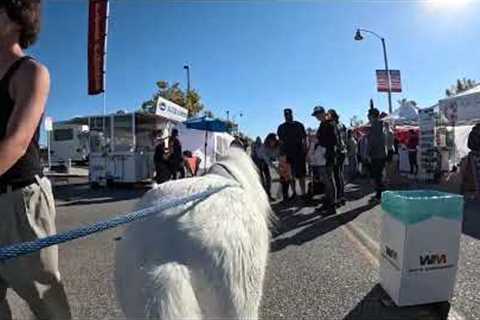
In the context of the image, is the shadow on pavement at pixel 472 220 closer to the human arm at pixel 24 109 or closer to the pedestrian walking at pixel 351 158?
the human arm at pixel 24 109

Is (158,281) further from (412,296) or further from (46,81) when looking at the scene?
(412,296)

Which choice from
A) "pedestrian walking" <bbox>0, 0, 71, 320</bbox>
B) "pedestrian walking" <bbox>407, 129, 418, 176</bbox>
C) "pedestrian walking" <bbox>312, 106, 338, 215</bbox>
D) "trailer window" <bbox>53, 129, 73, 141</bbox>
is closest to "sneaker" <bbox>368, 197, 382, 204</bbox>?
"pedestrian walking" <bbox>312, 106, 338, 215</bbox>

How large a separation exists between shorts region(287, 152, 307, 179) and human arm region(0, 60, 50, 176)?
28.5 ft

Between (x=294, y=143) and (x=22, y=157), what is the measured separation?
851 cm

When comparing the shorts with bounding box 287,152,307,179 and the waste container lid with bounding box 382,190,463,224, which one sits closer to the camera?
the waste container lid with bounding box 382,190,463,224

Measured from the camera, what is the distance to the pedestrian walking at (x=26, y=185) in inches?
82.6

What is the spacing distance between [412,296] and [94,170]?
1493cm

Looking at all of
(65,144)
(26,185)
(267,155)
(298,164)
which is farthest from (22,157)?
(65,144)

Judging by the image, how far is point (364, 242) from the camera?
659 cm

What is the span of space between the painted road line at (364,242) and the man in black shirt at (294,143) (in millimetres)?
2834

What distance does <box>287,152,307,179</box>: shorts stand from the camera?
10.6 meters

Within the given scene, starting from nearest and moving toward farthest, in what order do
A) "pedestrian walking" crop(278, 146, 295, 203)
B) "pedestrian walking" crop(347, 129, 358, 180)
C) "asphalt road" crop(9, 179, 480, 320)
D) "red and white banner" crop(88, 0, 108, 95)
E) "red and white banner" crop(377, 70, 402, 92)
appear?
"asphalt road" crop(9, 179, 480, 320) → "pedestrian walking" crop(278, 146, 295, 203) → "red and white banner" crop(88, 0, 108, 95) → "pedestrian walking" crop(347, 129, 358, 180) → "red and white banner" crop(377, 70, 402, 92)

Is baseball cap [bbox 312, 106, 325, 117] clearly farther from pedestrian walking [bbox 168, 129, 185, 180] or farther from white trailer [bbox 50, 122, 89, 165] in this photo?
white trailer [bbox 50, 122, 89, 165]

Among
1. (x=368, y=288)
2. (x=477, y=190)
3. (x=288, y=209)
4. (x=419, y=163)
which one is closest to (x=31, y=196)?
(x=368, y=288)
